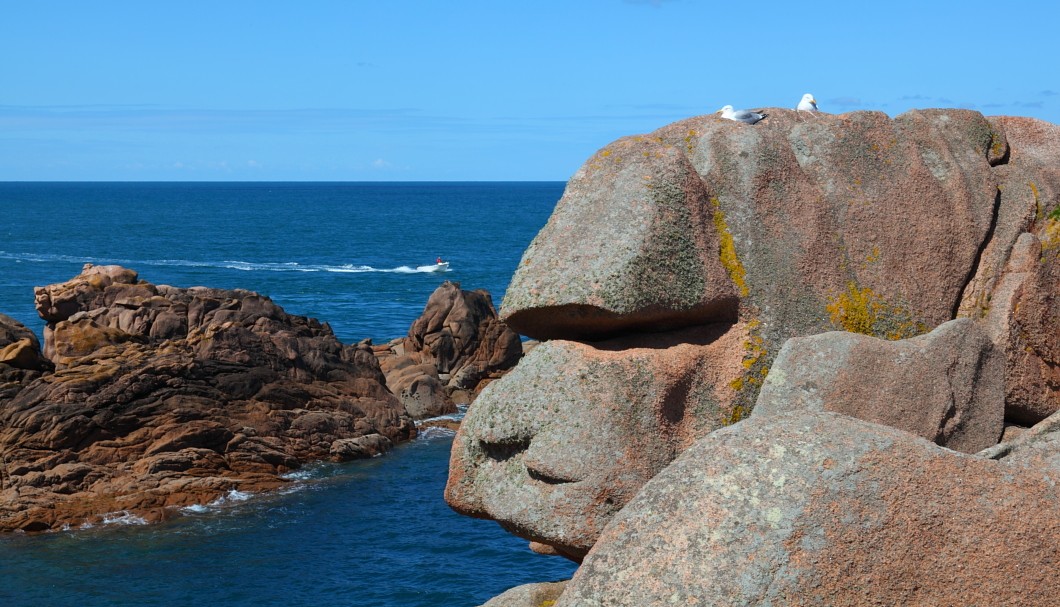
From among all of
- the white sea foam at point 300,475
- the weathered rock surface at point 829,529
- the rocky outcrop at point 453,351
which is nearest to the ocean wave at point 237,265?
the rocky outcrop at point 453,351

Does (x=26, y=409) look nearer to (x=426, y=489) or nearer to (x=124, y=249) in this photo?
(x=426, y=489)

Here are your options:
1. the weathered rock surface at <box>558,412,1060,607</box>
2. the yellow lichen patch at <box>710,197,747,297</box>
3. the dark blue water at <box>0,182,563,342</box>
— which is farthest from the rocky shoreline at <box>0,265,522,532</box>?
the weathered rock surface at <box>558,412,1060,607</box>

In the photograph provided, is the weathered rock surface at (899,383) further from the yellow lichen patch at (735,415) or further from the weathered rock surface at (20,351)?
the weathered rock surface at (20,351)

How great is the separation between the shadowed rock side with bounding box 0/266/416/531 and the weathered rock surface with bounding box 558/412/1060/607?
27955 millimetres

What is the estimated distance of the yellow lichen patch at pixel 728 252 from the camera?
10.3 m

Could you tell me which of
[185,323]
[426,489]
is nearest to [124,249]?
[185,323]

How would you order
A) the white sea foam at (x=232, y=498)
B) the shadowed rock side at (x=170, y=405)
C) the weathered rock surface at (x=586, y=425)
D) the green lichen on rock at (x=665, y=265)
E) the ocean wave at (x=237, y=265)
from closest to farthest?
the weathered rock surface at (x=586, y=425) → the green lichen on rock at (x=665, y=265) → the shadowed rock side at (x=170, y=405) → the white sea foam at (x=232, y=498) → the ocean wave at (x=237, y=265)

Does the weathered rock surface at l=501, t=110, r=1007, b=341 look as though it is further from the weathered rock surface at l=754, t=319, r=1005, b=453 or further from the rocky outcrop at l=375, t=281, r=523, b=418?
the rocky outcrop at l=375, t=281, r=523, b=418

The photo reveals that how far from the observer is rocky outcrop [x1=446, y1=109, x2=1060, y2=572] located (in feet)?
31.7

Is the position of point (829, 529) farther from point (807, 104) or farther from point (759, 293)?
point (807, 104)

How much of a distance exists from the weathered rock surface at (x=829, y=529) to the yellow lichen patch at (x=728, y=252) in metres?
3.55

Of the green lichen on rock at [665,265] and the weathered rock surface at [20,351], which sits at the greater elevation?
the green lichen on rock at [665,265]

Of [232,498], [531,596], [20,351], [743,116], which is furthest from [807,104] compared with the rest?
[20,351]

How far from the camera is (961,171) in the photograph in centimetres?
1135
